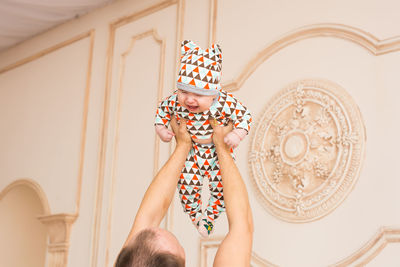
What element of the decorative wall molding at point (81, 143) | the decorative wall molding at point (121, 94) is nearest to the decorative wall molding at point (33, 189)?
the decorative wall molding at point (81, 143)

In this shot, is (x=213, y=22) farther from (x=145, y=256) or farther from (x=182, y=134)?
(x=145, y=256)

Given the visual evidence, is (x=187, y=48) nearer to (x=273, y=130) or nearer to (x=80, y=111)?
(x=273, y=130)

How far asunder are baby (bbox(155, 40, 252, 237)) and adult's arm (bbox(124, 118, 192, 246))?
136mm

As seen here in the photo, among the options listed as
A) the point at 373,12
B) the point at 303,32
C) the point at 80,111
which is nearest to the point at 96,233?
the point at 80,111

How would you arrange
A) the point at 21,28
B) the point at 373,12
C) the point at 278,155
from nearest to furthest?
the point at 373,12 → the point at 278,155 → the point at 21,28

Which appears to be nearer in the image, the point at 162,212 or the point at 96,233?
the point at 162,212

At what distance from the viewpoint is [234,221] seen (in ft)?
5.84

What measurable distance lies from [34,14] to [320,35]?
12.9 feet

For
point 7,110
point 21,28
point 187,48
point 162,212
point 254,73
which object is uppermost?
point 21,28

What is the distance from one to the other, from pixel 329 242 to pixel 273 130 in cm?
97

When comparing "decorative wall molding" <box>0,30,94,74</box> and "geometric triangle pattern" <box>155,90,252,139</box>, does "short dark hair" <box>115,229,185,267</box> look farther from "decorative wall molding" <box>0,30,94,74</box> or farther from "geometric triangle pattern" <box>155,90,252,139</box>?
"decorative wall molding" <box>0,30,94,74</box>

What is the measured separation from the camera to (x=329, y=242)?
365 cm

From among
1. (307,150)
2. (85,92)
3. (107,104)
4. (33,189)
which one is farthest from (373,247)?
(33,189)

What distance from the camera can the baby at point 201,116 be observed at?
2.09 m
